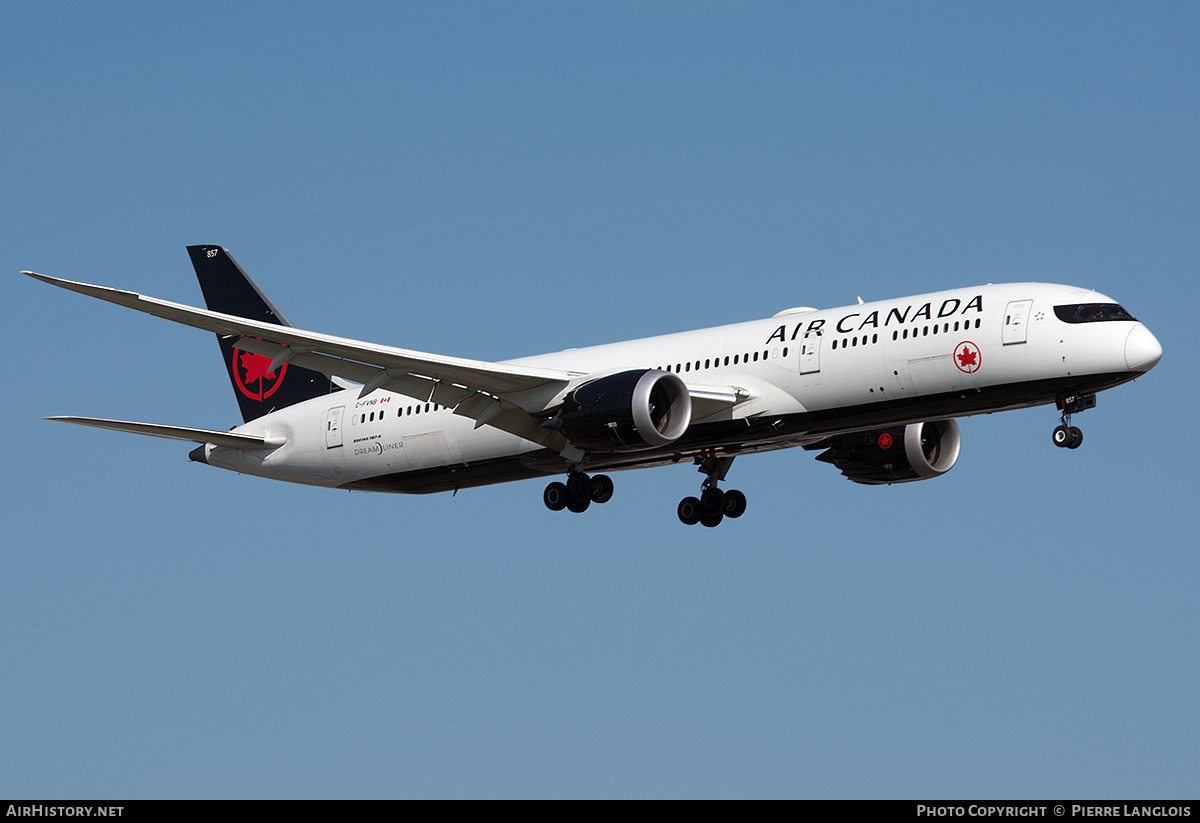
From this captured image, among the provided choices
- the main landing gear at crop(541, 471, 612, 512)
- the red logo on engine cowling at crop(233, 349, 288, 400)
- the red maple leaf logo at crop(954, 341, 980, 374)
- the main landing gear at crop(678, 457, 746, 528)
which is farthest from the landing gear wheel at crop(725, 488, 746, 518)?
the red logo on engine cowling at crop(233, 349, 288, 400)

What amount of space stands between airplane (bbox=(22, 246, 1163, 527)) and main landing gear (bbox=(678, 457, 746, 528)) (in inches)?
2.1

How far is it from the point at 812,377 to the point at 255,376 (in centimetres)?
2095

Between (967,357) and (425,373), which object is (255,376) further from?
(967,357)

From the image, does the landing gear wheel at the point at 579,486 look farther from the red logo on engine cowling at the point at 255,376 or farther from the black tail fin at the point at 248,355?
the red logo on engine cowling at the point at 255,376

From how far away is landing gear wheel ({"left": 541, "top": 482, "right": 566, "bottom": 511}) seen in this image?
1722 inches

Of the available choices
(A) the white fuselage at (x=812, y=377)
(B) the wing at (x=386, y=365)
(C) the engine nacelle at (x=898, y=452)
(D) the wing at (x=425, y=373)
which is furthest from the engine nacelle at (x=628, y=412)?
(C) the engine nacelle at (x=898, y=452)

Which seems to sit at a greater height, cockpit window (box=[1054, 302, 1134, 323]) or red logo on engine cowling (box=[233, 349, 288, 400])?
red logo on engine cowling (box=[233, 349, 288, 400])

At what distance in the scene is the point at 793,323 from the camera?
41.1 meters

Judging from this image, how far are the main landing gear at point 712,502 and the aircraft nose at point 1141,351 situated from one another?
13258 mm

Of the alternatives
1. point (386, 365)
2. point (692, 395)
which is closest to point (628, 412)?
point (692, 395)

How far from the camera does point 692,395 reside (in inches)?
1597

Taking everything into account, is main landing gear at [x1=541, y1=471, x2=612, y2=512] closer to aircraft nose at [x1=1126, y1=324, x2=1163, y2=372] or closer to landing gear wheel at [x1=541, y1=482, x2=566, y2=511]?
landing gear wheel at [x1=541, y1=482, x2=566, y2=511]

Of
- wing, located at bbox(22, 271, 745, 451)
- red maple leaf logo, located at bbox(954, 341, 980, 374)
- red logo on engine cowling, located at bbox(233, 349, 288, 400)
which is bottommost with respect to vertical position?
red maple leaf logo, located at bbox(954, 341, 980, 374)
